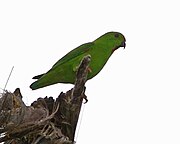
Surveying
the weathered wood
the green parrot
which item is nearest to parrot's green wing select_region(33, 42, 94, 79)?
the green parrot

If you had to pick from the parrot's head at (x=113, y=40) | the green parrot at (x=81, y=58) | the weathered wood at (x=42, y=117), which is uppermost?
the parrot's head at (x=113, y=40)

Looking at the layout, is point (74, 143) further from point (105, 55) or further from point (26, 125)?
point (105, 55)

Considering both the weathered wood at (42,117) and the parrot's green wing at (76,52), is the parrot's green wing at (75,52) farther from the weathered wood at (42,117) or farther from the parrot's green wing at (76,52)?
the weathered wood at (42,117)

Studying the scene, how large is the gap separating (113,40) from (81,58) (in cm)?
51

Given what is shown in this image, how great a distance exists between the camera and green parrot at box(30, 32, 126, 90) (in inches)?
188

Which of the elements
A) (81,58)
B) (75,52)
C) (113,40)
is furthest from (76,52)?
(113,40)

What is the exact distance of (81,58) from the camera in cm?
482

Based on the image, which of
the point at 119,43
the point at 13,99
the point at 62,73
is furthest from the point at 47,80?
the point at 13,99

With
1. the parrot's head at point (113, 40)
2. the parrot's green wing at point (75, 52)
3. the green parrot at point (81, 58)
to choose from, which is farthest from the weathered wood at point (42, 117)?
the parrot's head at point (113, 40)

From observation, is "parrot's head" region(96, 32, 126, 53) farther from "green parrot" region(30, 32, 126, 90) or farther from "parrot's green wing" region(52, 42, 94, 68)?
"parrot's green wing" region(52, 42, 94, 68)

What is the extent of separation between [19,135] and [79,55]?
2.21 meters

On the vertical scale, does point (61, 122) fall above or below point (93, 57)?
below

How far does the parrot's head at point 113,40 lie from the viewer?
507 centimetres

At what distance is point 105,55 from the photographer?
496 centimetres
